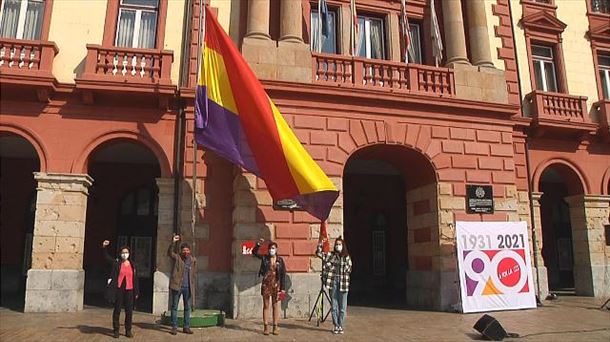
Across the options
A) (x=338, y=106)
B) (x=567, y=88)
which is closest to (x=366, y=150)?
(x=338, y=106)

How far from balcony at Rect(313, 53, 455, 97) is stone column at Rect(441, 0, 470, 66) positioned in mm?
812

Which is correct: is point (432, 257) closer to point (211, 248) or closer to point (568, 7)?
point (211, 248)

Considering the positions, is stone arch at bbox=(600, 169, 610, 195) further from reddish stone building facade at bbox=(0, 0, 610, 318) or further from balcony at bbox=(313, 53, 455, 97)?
balcony at bbox=(313, 53, 455, 97)

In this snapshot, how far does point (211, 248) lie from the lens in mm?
13352

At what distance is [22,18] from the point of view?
14.8 meters

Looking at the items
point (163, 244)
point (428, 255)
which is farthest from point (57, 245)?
point (428, 255)

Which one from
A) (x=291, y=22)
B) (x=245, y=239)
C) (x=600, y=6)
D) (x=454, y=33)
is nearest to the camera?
(x=245, y=239)

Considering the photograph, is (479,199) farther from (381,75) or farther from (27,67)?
(27,67)

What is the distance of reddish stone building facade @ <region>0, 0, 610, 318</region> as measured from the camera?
13.0 m

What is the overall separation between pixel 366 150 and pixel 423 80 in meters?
2.68

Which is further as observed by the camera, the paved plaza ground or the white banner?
the white banner

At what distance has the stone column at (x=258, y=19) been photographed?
1399 cm

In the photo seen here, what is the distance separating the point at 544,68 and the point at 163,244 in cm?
1489

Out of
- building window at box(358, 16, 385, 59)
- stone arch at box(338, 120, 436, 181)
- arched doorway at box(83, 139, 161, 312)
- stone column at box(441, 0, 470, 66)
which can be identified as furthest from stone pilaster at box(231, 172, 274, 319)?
stone column at box(441, 0, 470, 66)
